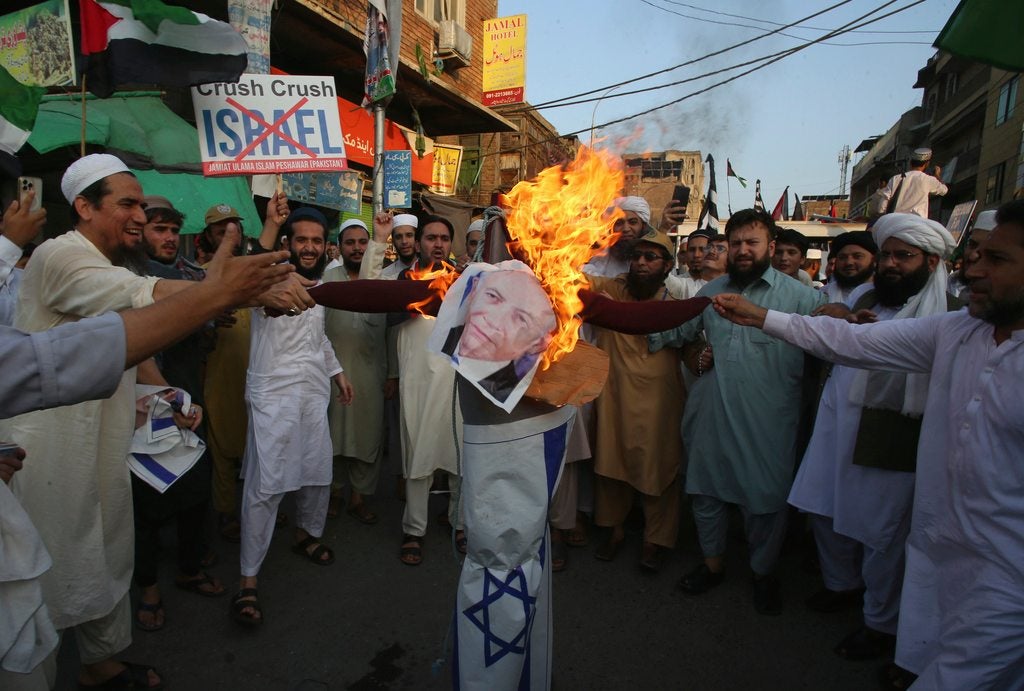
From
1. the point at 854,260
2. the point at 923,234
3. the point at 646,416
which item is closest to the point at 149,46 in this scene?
the point at 646,416

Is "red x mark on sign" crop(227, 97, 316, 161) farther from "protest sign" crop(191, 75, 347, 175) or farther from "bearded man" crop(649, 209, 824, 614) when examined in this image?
"bearded man" crop(649, 209, 824, 614)

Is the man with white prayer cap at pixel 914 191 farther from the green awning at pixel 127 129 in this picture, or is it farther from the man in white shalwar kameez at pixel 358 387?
the green awning at pixel 127 129

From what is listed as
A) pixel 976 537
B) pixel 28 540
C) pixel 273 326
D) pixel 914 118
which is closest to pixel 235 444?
pixel 273 326

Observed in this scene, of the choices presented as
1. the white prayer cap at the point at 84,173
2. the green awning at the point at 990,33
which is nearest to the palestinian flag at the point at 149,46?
the white prayer cap at the point at 84,173

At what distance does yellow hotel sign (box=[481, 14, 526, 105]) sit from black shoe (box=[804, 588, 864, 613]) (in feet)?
44.4

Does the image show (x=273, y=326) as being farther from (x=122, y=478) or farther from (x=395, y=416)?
(x=395, y=416)

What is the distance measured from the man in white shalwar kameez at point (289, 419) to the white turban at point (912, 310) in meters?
3.46

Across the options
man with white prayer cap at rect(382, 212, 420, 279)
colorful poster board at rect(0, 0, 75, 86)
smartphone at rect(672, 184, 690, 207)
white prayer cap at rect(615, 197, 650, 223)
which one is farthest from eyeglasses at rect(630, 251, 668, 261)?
colorful poster board at rect(0, 0, 75, 86)

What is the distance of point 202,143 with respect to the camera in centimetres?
566

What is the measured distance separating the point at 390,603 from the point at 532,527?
203 centimetres

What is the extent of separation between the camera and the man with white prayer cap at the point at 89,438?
2.58m

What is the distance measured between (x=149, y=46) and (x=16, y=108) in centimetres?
182

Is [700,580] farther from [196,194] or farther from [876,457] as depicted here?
[196,194]

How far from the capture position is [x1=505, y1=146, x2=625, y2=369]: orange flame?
2.64m
